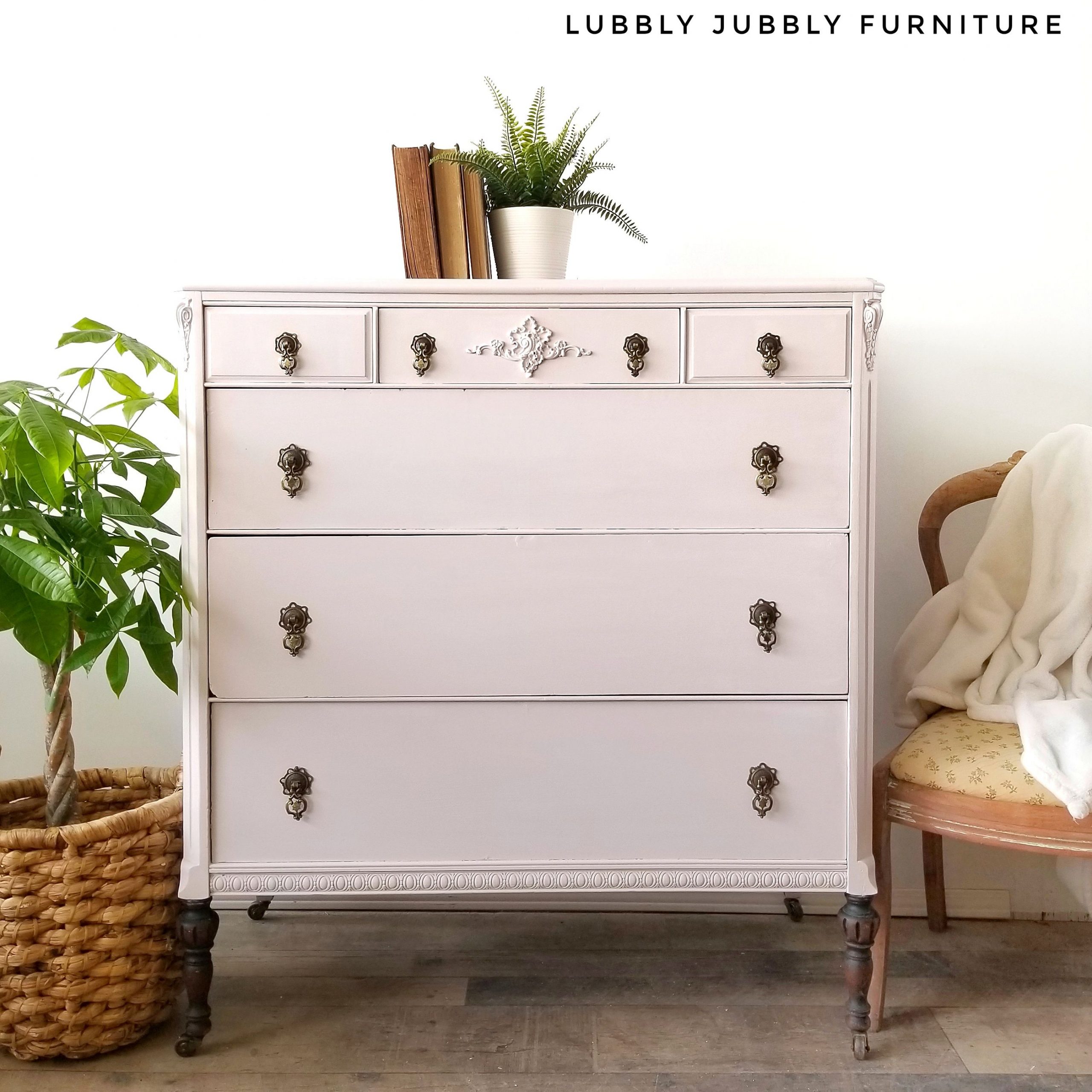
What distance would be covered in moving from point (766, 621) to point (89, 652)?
1052 millimetres

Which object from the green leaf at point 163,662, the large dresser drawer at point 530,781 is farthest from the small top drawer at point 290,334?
the large dresser drawer at point 530,781

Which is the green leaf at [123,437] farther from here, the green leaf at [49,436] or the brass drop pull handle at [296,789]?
the brass drop pull handle at [296,789]

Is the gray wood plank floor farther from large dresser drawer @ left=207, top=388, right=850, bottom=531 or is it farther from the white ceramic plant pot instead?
the white ceramic plant pot

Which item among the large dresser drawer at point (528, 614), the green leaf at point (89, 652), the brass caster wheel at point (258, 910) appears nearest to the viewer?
the green leaf at point (89, 652)

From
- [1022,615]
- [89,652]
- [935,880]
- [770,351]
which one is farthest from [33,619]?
[935,880]

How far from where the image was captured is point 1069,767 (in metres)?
1.46

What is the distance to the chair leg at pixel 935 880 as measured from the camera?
77.5 inches

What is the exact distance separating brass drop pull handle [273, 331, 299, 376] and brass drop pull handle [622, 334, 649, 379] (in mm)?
523

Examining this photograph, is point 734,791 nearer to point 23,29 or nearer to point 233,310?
point 233,310

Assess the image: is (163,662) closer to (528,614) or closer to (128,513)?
(128,513)

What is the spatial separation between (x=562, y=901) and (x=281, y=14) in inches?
79.8

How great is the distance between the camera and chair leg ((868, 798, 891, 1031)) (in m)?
1.63

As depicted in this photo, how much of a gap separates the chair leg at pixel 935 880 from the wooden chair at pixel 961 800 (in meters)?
0.28

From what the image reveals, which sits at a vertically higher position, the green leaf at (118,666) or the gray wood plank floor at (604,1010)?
the green leaf at (118,666)
